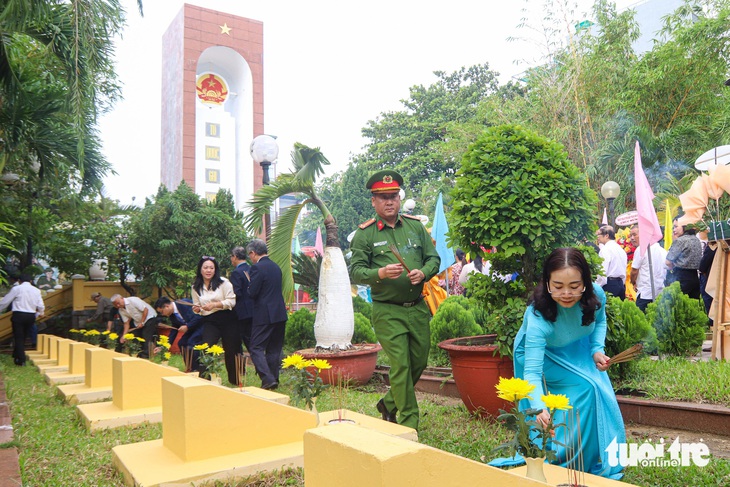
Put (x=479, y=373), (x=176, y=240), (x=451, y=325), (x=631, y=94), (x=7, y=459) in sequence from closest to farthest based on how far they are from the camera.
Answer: (x=7, y=459) < (x=479, y=373) < (x=451, y=325) < (x=176, y=240) < (x=631, y=94)

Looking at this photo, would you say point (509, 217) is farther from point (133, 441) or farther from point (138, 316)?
point (138, 316)

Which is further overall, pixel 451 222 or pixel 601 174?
pixel 601 174

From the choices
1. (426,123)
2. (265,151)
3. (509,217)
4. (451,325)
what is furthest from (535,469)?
(426,123)

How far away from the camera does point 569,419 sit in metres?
2.80

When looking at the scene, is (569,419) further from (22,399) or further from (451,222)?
(22,399)

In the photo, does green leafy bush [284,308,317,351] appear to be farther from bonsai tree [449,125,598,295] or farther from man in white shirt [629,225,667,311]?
man in white shirt [629,225,667,311]

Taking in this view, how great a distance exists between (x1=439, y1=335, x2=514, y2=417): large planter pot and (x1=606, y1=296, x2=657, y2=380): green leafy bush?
95 cm

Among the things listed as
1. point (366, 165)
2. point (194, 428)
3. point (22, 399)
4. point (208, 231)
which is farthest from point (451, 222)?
point (366, 165)

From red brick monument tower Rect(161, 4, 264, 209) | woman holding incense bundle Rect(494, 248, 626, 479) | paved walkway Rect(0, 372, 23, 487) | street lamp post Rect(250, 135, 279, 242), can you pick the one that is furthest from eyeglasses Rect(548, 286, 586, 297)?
red brick monument tower Rect(161, 4, 264, 209)

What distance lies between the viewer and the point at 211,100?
165 ft

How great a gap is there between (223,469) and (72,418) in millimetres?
3179

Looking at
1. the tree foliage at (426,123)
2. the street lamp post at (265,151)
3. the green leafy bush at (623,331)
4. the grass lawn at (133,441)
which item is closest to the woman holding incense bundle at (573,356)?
the grass lawn at (133,441)

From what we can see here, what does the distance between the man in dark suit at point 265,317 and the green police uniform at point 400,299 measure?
2.59m

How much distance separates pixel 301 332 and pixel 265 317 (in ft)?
8.12
